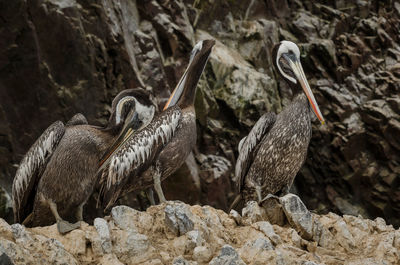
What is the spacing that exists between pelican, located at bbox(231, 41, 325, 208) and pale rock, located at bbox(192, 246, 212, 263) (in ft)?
5.46

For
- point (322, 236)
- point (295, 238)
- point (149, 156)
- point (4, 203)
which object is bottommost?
point (4, 203)

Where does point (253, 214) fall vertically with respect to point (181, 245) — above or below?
below

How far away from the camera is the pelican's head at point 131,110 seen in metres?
5.22

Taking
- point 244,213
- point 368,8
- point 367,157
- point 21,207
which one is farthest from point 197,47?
point 368,8

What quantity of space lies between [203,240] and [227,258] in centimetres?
36

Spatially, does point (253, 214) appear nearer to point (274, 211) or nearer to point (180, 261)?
point (274, 211)

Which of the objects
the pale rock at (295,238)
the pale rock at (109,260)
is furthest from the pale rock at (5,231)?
the pale rock at (295,238)

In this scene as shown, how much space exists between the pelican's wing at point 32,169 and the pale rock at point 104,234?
3.54 feet

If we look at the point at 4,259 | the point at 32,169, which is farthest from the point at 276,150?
the point at 4,259

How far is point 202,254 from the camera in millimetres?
3818

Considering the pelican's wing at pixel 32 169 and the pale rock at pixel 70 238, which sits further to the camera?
the pelican's wing at pixel 32 169

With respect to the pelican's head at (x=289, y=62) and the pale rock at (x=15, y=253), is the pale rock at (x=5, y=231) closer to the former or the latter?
the pale rock at (x=15, y=253)

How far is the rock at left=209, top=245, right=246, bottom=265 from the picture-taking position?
3649mm

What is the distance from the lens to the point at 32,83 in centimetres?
769
